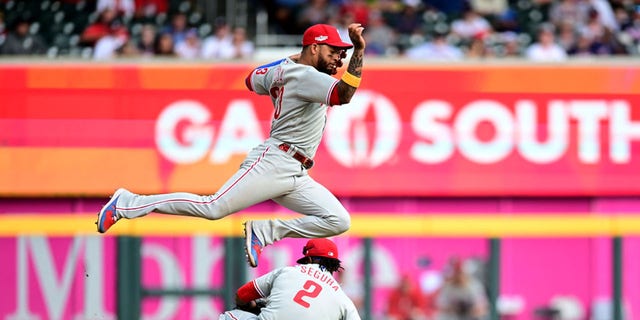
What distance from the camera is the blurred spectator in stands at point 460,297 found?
1027cm

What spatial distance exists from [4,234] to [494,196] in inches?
192

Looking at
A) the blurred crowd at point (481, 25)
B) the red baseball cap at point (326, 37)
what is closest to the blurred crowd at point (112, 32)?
the blurred crowd at point (481, 25)

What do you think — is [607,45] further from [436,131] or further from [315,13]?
[315,13]

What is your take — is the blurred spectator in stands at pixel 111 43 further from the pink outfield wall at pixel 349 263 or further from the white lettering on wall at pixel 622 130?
the white lettering on wall at pixel 622 130

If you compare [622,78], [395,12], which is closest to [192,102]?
[395,12]

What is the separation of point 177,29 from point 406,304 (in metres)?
4.30

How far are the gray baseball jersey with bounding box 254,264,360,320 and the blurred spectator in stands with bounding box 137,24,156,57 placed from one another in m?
6.04

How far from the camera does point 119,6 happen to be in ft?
45.2

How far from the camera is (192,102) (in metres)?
13.2

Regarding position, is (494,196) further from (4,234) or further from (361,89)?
(4,234)

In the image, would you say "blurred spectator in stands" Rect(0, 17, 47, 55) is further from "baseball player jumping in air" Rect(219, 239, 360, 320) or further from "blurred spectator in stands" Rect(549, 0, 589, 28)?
"baseball player jumping in air" Rect(219, 239, 360, 320)

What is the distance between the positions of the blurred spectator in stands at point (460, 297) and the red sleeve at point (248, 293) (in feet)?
9.52

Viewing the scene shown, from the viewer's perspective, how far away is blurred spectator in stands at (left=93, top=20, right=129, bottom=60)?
13.2 metres

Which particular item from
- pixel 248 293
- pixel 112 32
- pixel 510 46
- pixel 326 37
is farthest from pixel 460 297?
pixel 112 32
